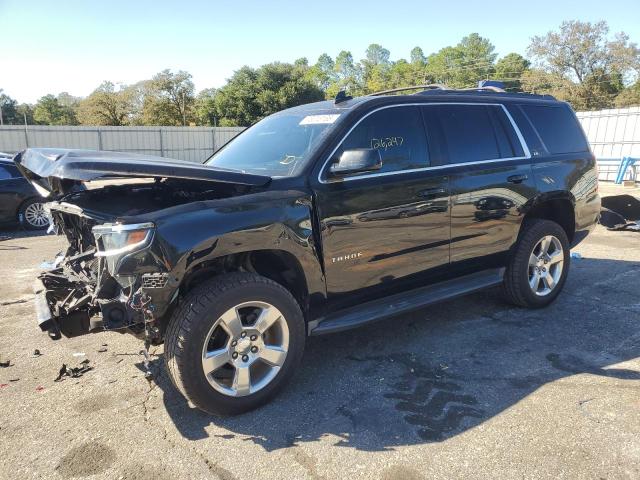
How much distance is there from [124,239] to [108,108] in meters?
49.5

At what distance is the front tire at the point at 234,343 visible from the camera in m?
2.88

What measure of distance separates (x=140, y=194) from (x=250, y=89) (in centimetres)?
4130

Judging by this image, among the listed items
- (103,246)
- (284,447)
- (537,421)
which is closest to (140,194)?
(103,246)

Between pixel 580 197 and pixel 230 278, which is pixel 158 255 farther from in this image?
pixel 580 197

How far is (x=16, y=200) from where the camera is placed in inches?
385

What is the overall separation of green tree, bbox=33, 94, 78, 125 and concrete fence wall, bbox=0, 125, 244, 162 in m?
48.2

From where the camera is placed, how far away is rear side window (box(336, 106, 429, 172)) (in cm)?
369

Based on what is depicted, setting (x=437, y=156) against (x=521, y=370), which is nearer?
(x=521, y=370)

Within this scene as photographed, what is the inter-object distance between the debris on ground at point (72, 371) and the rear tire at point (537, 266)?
3752mm

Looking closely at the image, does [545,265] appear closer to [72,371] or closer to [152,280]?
[152,280]

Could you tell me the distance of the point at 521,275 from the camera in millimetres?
4684

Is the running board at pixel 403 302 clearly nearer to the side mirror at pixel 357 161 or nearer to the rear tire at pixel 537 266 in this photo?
the rear tire at pixel 537 266

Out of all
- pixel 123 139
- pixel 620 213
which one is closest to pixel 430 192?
pixel 620 213

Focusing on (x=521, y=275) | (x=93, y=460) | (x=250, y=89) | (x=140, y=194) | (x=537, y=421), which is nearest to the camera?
(x=93, y=460)
